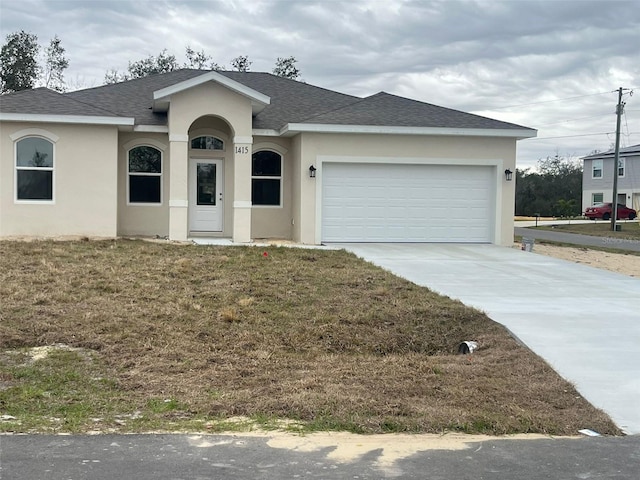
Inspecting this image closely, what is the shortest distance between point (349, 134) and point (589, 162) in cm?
4710

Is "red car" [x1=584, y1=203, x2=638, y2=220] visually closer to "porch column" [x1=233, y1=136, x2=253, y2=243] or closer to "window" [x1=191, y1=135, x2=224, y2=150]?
"window" [x1=191, y1=135, x2=224, y2=150]

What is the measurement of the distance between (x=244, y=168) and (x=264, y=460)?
14735 millimetres

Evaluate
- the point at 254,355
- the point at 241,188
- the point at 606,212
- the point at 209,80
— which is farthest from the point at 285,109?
the point at 606,212

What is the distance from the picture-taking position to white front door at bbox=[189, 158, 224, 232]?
21016 millimetres

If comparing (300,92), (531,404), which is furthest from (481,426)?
(300,92)

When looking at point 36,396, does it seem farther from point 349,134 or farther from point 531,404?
point 349,134

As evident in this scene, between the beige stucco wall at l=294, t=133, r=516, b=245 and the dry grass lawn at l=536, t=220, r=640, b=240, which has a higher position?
the beige stucco wall at l=294, t=133, r=516, b=245

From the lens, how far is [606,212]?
52656 millimetres

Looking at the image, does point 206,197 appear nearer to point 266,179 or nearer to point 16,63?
point 266,179

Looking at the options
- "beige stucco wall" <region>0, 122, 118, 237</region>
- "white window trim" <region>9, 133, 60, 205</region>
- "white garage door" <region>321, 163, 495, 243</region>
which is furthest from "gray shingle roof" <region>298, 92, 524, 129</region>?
"white window trim" <region>9, 133, 60, 205</region>

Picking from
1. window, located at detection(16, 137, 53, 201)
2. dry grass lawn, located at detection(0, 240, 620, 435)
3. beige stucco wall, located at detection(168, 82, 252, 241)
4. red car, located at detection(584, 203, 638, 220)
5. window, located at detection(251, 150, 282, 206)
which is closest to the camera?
dry grass lawn, located at detection(0, 240, 620, 435)

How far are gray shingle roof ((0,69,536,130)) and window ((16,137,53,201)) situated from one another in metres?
0.93

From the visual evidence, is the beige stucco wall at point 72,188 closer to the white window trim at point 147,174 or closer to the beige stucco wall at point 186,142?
the white window trim at point 147,174

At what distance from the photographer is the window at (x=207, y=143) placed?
68.8ft
